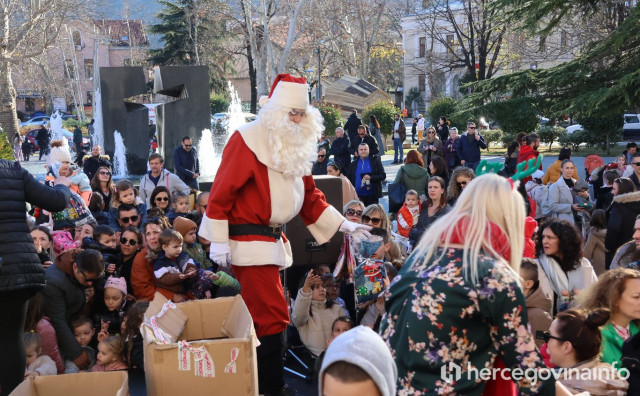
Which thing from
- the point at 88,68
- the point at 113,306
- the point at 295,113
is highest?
the point at 88,68

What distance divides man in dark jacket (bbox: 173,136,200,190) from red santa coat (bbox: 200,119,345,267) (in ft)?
27.0

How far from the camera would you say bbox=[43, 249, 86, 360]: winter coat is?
602cm

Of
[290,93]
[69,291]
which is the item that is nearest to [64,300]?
[69,291]

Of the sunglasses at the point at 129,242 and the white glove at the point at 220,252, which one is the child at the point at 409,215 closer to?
the sunglasses at the point at 129,242

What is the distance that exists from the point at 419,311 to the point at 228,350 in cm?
149

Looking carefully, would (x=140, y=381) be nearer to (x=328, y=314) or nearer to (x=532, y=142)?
(x=328, y=314)

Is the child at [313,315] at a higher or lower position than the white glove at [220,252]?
lower

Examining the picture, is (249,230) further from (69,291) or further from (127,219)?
(127,219)

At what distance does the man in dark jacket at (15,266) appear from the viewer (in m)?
4.48

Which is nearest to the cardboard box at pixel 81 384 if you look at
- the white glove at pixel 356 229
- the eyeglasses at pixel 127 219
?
the white glove at pixel 356 229

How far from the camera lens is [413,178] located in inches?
447

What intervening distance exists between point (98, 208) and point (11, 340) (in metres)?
5.30

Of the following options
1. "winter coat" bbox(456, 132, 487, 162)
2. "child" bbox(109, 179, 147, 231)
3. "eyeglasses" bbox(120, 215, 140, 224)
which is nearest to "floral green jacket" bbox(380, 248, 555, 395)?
"eyeglasses" bbox(120, 215, 140, 224)

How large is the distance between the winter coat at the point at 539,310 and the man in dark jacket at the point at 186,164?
8558 mm
